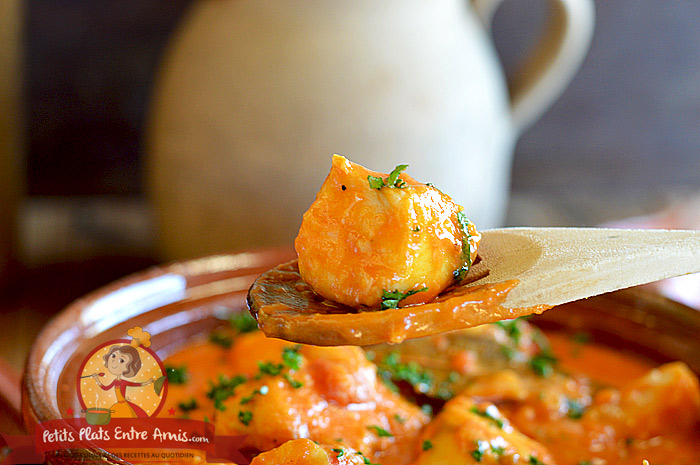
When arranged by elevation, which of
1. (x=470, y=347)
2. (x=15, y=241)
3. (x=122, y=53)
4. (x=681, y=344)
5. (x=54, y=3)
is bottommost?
(x=681, y=344)

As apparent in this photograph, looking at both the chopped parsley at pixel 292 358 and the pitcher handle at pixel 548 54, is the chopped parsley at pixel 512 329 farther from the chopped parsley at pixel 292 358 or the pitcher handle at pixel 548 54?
the pitcher handle at pixel 548 54

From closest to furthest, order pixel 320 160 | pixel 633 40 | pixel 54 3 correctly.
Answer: pixel 320 160
pixel 54 3
pixel 633 40

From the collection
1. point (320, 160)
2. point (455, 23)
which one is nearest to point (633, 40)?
point (455, 23)

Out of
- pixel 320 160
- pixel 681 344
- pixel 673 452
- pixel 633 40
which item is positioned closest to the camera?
pixel 673 452

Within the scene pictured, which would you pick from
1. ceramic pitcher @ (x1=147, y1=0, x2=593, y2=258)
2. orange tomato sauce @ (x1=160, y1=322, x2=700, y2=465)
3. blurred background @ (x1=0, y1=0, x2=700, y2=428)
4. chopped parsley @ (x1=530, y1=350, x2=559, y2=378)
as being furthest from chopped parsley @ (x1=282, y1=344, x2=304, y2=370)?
blurred background @ (x1=0, y1=0, x2=700, y2=428)

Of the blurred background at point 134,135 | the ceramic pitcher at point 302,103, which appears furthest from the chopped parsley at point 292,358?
the blurred background at point 134,135

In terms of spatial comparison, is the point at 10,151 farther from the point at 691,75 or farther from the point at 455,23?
the point at 691,75
